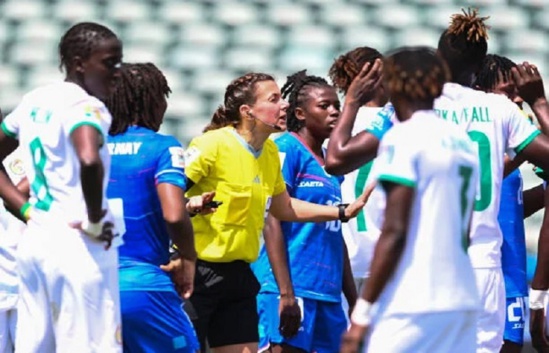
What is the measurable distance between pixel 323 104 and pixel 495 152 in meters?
1.98

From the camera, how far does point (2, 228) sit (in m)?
7.47

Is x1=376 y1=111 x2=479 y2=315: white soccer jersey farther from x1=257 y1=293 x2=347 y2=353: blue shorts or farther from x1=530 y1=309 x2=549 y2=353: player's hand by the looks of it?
x1=257 y1=293 x2=347 y2=353: blue shorts

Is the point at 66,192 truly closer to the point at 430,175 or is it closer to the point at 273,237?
the point at 430,175

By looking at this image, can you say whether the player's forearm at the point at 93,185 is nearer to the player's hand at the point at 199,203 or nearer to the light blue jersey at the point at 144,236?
the light blue jersey at the point at 144,236

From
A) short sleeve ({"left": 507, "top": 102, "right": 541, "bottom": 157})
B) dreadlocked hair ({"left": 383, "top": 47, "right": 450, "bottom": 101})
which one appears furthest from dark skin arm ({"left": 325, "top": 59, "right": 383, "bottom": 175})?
dreadlocked hair ({"left": 383, "top": 47, "right": 450, "bottom": 101})

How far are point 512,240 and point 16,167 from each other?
2.76 m

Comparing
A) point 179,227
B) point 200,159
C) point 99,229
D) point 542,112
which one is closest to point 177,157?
point 179,227

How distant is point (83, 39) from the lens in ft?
18.6

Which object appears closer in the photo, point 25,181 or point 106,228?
point 106,228

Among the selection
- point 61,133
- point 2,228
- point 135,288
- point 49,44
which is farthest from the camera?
point 49,44

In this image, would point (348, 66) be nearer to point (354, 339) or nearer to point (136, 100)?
point (136, 100)

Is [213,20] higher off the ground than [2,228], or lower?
higher

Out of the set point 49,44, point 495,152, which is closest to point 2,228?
point 495,152

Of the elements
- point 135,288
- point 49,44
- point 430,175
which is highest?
point 49,44
